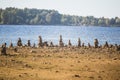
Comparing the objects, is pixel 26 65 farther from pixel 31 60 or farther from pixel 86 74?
pixel 86 74

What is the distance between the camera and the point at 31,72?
23281 millimetres

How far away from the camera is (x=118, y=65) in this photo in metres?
27.7

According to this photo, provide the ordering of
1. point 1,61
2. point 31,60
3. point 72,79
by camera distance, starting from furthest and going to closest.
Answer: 1. point 31,60
2. point 1,61
3. point 72,79

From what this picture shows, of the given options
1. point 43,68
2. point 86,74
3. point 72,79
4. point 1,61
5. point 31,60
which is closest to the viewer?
point 72,79

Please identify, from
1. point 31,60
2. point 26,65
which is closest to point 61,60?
point 31,60

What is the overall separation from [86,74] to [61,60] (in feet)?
23.3

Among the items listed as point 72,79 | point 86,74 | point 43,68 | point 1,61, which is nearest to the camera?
point 72,79

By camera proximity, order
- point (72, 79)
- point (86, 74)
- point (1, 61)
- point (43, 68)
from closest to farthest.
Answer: point (72, 79) → point (86, 74) → point (43, 68) → point (1, 61)

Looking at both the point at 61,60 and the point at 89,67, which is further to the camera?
the point at 61,60

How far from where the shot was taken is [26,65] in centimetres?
2631

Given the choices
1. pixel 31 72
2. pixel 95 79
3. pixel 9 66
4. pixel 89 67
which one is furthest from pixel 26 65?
pixel 95 79

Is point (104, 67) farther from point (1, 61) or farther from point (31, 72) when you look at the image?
point (1, 61)

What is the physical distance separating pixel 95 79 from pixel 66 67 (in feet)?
16.0

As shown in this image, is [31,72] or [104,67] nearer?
[31,72]
